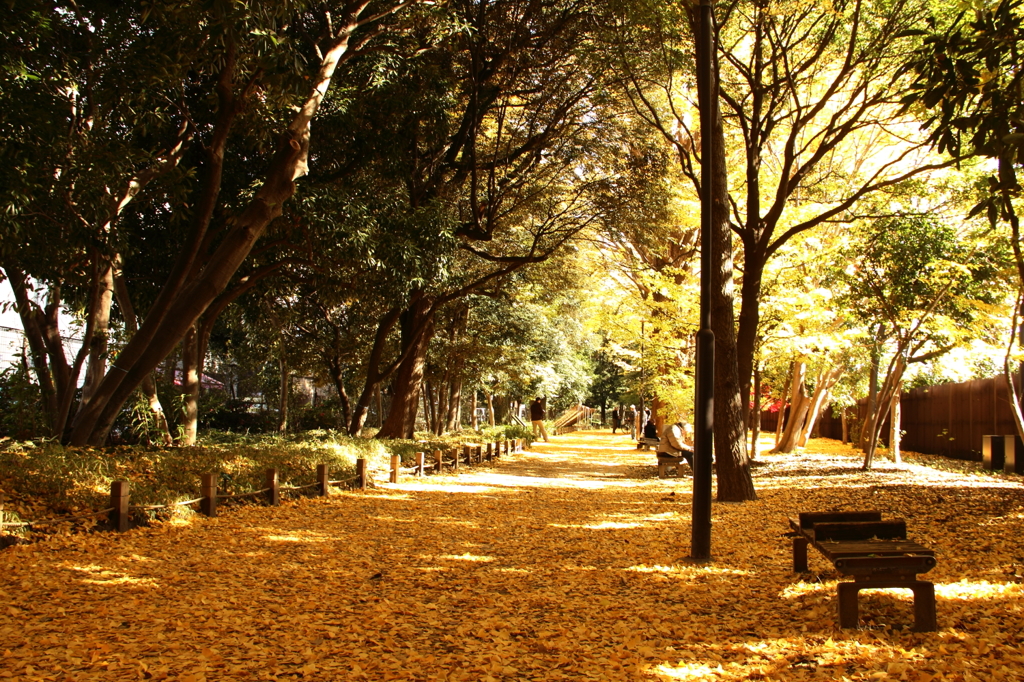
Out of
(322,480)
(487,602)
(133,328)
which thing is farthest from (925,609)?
(133,328)

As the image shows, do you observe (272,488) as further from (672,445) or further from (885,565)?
(672,445)

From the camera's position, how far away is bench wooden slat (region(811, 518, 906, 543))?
4.85m

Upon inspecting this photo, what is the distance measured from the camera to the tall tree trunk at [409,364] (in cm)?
1603

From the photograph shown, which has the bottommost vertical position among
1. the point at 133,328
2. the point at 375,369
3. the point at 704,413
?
the point at 704,413

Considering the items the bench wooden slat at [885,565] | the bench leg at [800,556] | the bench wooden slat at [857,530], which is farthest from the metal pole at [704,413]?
the bench wooden slat at [885,565]

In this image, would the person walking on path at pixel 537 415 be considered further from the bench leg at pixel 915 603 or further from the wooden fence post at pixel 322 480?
the bench leg at pixel 915 603

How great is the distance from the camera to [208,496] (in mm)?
7781

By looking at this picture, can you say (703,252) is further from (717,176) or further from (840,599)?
(717,176)

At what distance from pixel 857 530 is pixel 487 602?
8.09 feet

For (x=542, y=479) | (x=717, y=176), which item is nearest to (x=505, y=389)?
(x=542, y=479)

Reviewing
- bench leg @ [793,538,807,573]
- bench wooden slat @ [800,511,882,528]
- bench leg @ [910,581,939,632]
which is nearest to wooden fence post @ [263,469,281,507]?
bench leg @ [793,538,807,573]

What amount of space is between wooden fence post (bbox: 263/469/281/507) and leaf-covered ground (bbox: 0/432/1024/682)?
0.21 meters

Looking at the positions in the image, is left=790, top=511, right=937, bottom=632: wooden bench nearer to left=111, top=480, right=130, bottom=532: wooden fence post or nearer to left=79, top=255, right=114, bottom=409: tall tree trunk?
left=111, top=480, right=130, bottom=532: wooden fence post

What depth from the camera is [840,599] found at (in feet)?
13.5
